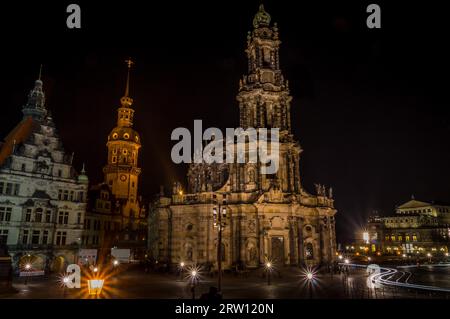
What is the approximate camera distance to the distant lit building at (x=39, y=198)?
4438cm

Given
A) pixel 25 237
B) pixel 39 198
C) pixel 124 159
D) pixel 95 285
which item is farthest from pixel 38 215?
pixel 124 159

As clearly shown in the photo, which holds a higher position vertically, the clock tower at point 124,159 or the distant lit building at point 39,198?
the clock tower at point 124,159

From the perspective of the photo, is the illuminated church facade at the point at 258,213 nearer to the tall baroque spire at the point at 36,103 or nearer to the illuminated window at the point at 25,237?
the illuminated window at the point at 25,237

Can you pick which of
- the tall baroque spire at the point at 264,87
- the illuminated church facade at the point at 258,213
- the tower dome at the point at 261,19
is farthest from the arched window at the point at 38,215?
the tower dome at the point at 261,19

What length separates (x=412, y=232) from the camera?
363 feet

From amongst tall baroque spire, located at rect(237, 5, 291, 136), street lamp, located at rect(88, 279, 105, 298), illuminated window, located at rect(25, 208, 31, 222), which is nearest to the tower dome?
tall baroque spire, located at rect(237, 5, 291, 136)

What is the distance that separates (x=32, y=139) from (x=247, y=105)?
31949 millimetres

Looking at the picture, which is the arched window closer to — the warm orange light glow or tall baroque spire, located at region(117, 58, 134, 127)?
the warm orange light glow

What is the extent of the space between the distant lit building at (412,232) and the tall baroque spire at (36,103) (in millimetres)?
92087

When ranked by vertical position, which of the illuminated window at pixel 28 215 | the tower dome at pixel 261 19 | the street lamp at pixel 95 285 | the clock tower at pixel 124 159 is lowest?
the street lamp at pixel 95 285

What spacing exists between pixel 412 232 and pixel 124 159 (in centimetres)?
9063
